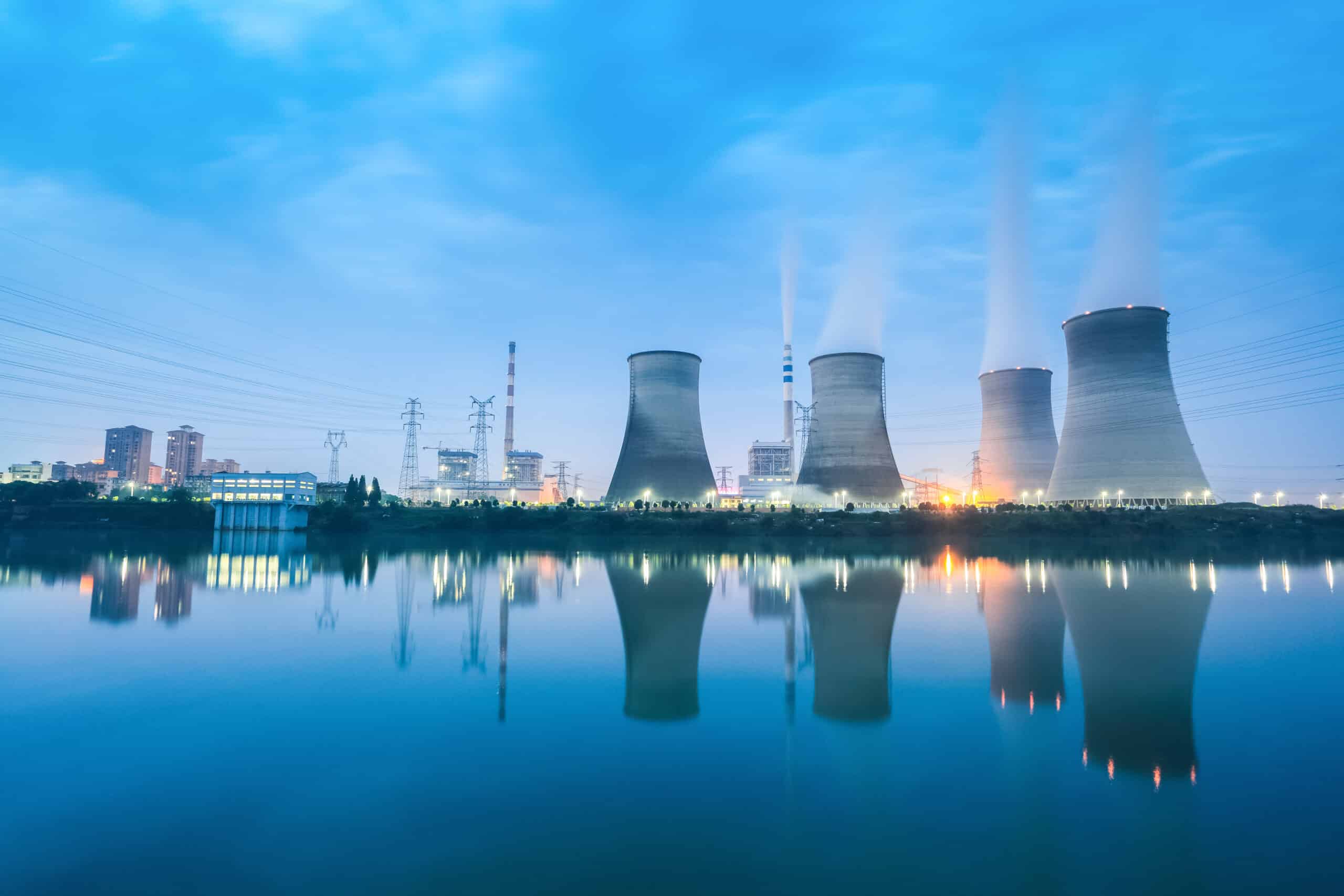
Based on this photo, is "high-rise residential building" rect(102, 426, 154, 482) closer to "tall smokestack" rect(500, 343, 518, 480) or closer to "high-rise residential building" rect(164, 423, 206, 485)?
"high-rise residential building" rect(164, 423, 206, 485)

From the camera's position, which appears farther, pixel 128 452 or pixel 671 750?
pixel 128 452

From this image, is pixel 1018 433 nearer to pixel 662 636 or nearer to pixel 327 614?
pixel 662 636

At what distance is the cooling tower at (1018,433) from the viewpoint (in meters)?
31.7

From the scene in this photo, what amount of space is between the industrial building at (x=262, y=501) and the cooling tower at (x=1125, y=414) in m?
39.2

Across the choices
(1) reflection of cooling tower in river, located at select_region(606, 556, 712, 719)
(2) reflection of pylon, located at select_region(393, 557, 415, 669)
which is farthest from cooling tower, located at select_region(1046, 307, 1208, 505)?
(2) reflection of pylon, located at select_region(393, 557, 415, 669)

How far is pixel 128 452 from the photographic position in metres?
94.2

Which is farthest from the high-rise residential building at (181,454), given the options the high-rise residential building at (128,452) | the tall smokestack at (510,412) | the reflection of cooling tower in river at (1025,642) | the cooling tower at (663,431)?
the reflection of cooling tower in river at (1025,642)

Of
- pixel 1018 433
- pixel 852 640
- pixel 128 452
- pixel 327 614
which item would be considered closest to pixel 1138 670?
pixel 852 640

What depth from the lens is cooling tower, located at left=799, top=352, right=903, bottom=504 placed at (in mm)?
27172

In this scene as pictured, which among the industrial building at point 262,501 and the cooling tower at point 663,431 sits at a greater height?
the cooling tower at point 663,431

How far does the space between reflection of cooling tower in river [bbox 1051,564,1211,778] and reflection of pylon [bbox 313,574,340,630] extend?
8976 mm

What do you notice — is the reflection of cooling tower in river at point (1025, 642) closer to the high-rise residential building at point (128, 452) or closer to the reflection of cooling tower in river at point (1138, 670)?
the reflection of cooling tower in river at point (1138, 670)

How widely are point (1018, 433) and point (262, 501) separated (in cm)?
4157

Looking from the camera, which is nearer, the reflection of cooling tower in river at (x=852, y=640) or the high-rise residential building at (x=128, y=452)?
the reflection of cooling tower in river at (x=852, y=640)
